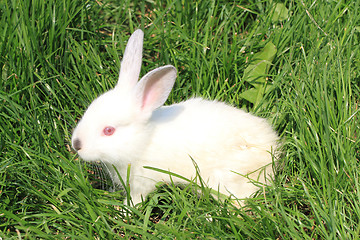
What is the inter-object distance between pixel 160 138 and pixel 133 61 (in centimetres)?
50

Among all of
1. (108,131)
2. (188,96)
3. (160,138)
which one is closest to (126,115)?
(108,131)

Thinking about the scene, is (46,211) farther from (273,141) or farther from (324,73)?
(324,73)

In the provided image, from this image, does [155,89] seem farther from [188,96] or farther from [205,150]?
[188,96]

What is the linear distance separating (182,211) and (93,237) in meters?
0.49

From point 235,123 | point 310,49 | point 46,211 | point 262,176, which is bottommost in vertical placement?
point 46,211

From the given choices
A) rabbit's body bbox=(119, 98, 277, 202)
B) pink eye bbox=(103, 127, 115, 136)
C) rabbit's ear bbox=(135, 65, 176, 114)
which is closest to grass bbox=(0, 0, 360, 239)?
rabbit's body bbox=(119, 98, 277, 202)

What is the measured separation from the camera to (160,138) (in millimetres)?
3455

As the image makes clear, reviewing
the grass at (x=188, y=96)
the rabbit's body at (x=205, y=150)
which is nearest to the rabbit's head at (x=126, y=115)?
the rabbit's body at (x=205, y=150)

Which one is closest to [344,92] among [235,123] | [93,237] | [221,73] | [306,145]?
[306,145]

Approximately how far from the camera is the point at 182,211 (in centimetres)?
302

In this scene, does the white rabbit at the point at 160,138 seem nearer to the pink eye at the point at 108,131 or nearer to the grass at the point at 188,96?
the pink eye at the point at 108,131

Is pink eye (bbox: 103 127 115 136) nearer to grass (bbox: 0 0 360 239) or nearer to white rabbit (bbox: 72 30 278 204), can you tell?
white rabbit (bbox: 72 30 278 204)

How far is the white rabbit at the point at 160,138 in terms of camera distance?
10.8 ft

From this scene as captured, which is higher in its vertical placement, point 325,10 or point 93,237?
point 325,10
